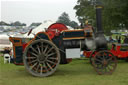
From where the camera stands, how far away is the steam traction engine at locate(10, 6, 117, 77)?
6055 millimetres

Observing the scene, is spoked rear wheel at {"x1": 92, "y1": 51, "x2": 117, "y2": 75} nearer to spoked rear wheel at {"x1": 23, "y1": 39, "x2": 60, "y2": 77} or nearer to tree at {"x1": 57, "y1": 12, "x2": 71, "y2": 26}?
spoked rear wheel at {"x1": 23, "y1": 39, "x2": 60, "y2": 77}

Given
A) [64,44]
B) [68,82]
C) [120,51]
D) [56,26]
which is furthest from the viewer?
[120,51]

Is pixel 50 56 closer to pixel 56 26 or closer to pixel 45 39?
pixel 45 39

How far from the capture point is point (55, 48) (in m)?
6.00

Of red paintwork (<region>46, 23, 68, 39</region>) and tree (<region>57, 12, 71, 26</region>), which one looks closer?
red paintwork (<region>46, 23, 68, 39</region>)

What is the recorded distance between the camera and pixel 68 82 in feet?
17.7

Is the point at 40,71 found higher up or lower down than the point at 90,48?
lower down

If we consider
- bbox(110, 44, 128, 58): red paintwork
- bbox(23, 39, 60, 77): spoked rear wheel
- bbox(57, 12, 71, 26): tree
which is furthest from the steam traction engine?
bbox(57, 12, 71, 26): tree

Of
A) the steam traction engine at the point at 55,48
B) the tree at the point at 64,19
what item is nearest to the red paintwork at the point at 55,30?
the steam traction engine at the point at 55,48

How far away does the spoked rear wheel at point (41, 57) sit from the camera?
19.7 feet

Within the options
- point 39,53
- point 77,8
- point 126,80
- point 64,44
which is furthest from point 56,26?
point 77,8

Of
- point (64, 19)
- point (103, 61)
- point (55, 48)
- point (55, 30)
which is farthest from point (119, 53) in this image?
point (64, 19)

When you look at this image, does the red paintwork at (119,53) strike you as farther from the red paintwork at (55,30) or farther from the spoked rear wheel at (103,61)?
the red paintwork at (55,30)

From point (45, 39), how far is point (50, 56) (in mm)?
569
